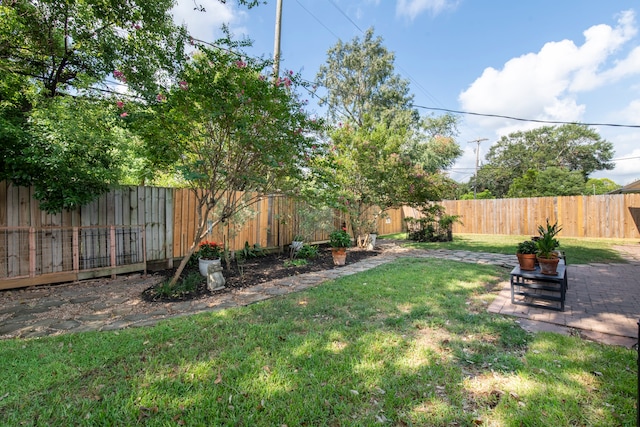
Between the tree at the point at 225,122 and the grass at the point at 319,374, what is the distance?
194 centimetres

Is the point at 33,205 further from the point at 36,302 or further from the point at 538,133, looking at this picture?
the point at 538,133

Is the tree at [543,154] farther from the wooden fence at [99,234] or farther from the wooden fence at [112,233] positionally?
the wooden fence at [99,234]

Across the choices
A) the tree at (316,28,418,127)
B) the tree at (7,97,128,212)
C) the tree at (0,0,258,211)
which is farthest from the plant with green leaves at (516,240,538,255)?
the tree at (316,28,418,127)

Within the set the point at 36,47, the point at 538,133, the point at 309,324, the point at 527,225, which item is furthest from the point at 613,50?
the point at 538,133

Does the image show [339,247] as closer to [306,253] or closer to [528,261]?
[306,253]

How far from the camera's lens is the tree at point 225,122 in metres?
3.57

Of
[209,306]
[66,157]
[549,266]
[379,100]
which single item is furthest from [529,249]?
[379,100]

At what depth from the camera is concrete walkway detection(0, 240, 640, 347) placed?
290 centimetres

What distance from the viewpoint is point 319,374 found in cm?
205

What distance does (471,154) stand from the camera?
84.1ft

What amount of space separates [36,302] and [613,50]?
15.4 meters

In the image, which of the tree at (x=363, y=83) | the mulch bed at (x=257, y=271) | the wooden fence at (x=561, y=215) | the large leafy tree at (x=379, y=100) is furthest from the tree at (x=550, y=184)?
the mulch bed at (x=257, y=271)

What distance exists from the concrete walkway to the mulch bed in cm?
21


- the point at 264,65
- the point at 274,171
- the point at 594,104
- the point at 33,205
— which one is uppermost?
the point at 594,104
